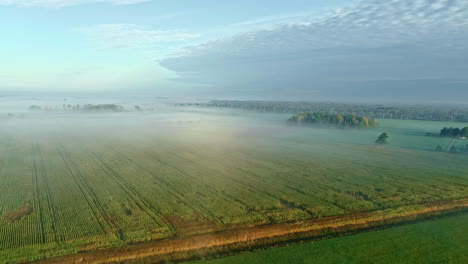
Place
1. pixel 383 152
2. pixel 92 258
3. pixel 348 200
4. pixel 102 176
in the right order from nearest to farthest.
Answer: pixel 92 258 → pixel 348 200 → pixel 102 176 → pixel 383 152

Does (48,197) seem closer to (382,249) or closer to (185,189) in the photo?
(185,189)

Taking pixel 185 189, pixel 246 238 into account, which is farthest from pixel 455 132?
pixel 246 238

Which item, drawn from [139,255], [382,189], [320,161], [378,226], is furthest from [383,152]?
[139,255]

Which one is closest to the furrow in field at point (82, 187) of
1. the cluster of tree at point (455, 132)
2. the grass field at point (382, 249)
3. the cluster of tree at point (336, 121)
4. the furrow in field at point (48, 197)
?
the furrow in field at point (48, 197)

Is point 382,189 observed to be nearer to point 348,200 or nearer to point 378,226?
point 348,200

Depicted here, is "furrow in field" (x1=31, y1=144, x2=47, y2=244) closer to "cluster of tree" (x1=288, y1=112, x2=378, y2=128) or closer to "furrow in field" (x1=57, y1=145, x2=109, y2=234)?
"furrow in field" (x1=57, y1=145, x2=109, y2=234)

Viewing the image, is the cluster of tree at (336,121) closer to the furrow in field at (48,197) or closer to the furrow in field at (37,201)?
the furrow in field at (48,197)

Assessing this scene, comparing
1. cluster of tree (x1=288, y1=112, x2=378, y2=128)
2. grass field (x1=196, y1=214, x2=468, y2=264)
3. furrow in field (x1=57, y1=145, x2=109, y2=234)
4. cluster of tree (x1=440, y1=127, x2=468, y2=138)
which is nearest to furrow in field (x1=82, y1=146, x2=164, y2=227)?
furrow in field (x1=57, y1=145, x2=109, y2=234)
